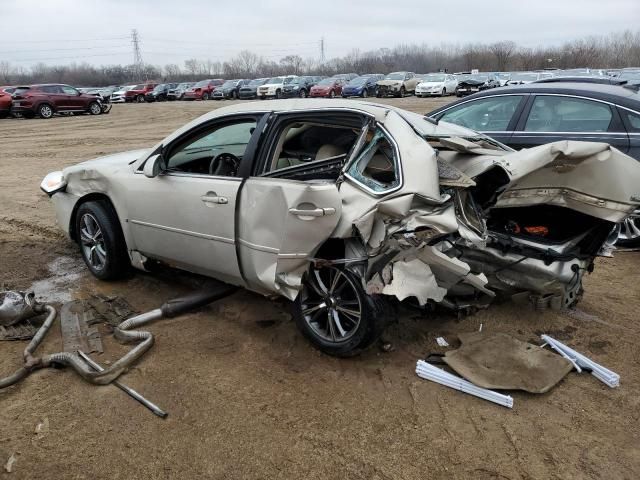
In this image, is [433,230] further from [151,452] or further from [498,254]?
[151,452]

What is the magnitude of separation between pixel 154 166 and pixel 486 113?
424 centimetres

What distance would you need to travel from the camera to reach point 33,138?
1745 centimetres

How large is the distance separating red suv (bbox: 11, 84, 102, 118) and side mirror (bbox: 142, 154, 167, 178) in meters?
23.9

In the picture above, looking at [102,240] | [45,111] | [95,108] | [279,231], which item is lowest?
[95,108]

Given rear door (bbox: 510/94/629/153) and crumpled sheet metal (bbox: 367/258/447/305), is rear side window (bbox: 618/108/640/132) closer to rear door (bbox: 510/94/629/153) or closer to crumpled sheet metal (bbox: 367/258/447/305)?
rear door (bbox: 510/94/629/153)

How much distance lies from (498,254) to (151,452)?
2.52 m

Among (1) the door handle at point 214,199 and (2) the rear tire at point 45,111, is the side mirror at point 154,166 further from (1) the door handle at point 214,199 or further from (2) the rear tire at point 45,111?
(2) the rear tire at point 45,111

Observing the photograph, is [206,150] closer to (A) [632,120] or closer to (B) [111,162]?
(B) [111,162]

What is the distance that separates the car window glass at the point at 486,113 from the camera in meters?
6.41

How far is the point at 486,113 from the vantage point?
6664 mm

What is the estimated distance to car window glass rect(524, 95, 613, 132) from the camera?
5.79m

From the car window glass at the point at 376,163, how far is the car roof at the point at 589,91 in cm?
360

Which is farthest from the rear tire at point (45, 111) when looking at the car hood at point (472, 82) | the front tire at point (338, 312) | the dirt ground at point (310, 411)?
the front tire at point (338, 312)

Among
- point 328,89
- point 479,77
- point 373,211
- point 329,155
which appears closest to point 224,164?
point 329,155
